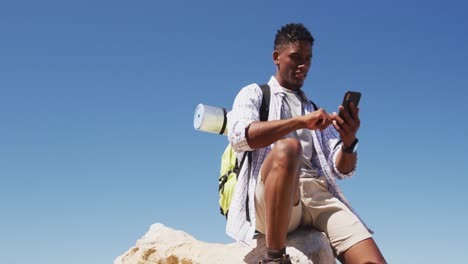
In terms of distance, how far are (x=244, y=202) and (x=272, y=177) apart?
32.9 inches

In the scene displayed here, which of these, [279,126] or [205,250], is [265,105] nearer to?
[279,126]

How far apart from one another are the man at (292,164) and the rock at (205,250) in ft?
0.55

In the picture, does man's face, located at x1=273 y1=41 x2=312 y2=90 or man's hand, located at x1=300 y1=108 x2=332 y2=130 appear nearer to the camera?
man's hand, located at x1=300 y1=108 x2=332 y2=130

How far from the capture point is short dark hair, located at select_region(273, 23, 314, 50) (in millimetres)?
5961

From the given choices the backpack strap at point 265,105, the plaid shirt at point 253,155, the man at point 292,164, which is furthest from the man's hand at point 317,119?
the backpack strap at point 265,105

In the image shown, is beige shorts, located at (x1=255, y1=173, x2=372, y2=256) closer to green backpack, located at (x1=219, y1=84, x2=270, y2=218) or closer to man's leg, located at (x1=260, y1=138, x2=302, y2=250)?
man's leg, located at (x1=260, y1=138, x2=302, y2=250)

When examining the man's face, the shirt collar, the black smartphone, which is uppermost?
the man's face

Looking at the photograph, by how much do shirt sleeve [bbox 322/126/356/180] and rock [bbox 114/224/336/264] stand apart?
0.73 metres

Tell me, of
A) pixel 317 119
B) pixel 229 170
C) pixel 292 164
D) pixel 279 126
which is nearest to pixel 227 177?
pixel 229 170

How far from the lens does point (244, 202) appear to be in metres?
5.68

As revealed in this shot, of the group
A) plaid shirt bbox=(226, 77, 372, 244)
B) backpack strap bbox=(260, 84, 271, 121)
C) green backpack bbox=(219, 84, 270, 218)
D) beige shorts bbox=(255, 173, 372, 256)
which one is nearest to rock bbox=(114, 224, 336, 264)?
beige shorts bbox=(255, 173, 372, 256)

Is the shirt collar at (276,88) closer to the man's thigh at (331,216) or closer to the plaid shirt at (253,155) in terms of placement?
the plaid shirt at (253,155)

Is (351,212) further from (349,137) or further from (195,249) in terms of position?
(195,249)

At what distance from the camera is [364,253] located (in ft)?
18.2
